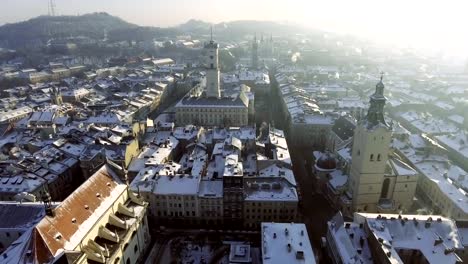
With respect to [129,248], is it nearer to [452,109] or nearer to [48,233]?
[48,233]

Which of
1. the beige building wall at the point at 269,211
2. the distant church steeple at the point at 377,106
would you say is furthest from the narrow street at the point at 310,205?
the distant church steeple at the point at 377,106

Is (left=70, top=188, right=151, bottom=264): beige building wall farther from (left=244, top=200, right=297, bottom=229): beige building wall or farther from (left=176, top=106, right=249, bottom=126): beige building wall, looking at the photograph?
(left=176, top=106, right=249, bottom=126): beige building wall

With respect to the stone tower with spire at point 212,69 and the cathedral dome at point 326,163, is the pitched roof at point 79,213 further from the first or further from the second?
the stone tower with spire at point 212,69

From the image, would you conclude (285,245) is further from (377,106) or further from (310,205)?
(377,106)

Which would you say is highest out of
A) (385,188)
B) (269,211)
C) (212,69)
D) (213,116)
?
(212,69)

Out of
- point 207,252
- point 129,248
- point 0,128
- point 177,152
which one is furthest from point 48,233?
point 0,128

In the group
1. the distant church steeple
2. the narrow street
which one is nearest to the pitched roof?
the narrow street

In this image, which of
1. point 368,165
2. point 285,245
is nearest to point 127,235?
point 285,245
